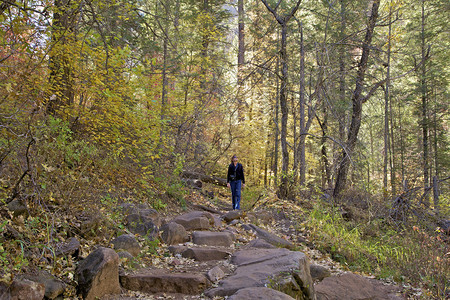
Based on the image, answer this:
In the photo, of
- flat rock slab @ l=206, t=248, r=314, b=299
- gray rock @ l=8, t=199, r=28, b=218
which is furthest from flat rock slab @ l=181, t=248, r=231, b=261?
gray rock @ l=8, t=199, r=28, b=218

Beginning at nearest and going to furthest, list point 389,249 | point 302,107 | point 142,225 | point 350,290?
point 350,290, point 142,225, point 389,249, point 302,107

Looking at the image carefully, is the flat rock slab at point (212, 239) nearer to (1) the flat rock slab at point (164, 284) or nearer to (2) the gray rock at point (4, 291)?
(1) the flat rock slab at point (164, 284)

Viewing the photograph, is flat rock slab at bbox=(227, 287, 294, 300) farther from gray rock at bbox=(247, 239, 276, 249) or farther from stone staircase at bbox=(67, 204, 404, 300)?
gray rock at bbox=(247, 239, 276, 249)

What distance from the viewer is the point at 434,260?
552cm

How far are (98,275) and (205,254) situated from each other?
1930 millimetres

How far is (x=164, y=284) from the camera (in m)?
3.98

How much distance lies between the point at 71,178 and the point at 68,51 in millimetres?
2809

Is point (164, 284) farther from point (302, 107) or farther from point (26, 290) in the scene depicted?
point (302, 107)

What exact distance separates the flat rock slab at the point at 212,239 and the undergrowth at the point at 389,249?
254 centimetres

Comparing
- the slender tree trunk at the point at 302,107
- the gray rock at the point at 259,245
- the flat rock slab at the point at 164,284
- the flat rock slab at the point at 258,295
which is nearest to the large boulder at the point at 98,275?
the flat rock slab at the point at 164,284

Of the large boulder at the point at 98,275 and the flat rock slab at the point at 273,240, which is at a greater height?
the large boulder at the point at 98,275

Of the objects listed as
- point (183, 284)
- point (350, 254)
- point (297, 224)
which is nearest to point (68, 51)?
point (183, 284)

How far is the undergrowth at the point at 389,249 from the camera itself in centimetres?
545

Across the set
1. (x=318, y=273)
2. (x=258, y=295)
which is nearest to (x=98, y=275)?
(x=258, y=295)
